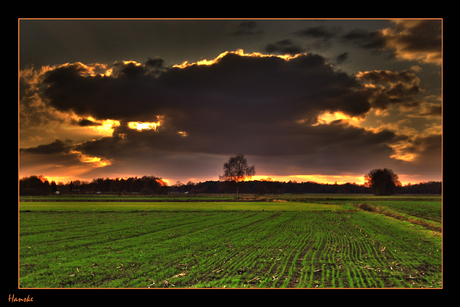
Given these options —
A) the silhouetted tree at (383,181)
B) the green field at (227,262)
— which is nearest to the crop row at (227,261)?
the green field at (227,262)

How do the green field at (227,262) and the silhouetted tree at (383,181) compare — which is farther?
the silhouetted tree at (383,181)

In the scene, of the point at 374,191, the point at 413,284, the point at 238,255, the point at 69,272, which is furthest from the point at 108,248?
the point at 374,191

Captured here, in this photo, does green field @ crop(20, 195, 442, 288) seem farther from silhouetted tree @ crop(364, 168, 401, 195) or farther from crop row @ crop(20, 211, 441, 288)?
silhouetted tree @ crop(364, 168, 401, 195)

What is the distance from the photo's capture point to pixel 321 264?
15.3 m

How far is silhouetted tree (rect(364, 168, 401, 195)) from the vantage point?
465 feet

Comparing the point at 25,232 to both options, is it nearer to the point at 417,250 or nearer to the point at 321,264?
the point at 321,264

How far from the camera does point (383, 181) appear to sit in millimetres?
143375

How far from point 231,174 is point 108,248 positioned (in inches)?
4051

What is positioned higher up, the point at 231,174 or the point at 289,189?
the point at 231,174

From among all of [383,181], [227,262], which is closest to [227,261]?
[227,262]

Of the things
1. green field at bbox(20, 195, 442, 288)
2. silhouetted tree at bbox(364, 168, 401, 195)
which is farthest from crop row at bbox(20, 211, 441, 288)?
silhouetted tree at bbox(364, 168, 401, 195)

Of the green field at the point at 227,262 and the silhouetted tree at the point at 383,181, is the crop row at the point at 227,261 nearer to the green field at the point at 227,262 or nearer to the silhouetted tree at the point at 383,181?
the green field at the point at 227,262

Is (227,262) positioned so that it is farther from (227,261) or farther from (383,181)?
(383,181)

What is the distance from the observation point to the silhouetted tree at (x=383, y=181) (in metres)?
142
